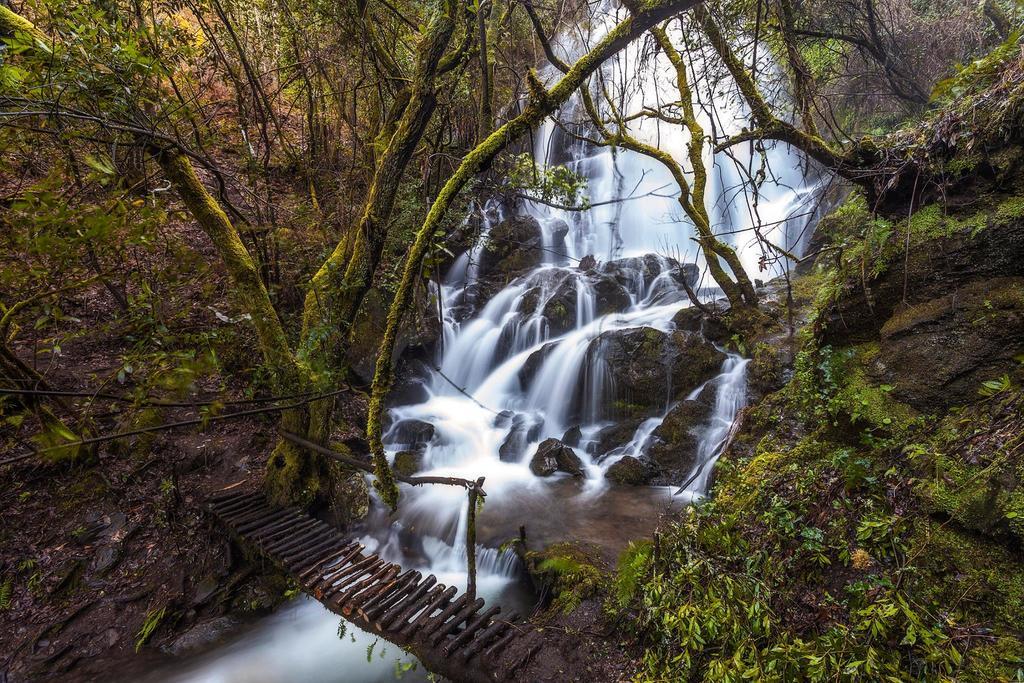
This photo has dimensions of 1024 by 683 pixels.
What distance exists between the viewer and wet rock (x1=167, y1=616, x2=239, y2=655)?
4.47 meters

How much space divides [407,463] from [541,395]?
2.87m

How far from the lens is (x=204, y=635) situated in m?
4.59

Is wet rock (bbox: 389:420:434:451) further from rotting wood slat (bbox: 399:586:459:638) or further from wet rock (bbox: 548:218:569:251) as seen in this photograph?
wet rock (bbox: 548:218:569:251)

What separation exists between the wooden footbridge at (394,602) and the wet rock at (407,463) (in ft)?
7.29

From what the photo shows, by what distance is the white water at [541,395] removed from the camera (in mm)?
4902

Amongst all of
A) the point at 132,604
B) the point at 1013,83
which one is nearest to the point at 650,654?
the point at 1013,83

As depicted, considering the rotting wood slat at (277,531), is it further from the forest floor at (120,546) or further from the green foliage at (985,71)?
the green foliage at (985,71)

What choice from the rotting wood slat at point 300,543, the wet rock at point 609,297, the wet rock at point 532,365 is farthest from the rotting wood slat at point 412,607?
the wet rock at point 609,297

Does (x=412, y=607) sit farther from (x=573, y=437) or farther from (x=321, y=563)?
(x=573, y=437)

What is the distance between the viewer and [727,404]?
7.12 metres

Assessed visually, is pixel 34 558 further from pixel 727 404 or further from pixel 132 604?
pixel 727 404

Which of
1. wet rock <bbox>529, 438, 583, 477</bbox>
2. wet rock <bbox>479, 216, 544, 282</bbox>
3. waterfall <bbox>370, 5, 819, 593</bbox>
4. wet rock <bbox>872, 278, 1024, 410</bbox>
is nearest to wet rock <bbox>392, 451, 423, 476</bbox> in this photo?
waterfall <bbox>370, 5, 819, 593</bbox>

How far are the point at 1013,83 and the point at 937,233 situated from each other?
1009 millimetres

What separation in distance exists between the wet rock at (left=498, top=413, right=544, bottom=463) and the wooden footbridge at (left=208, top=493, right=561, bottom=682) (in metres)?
3.42
